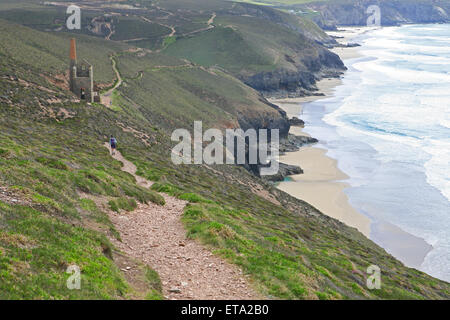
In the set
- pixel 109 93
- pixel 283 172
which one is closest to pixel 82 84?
pixel 109 93

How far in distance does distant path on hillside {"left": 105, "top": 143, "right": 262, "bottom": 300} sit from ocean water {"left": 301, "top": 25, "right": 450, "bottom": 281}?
68.1ft

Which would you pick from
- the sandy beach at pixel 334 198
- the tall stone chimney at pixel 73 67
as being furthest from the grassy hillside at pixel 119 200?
the sandy beach at pixel 334 198

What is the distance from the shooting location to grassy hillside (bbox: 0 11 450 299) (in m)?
12.9

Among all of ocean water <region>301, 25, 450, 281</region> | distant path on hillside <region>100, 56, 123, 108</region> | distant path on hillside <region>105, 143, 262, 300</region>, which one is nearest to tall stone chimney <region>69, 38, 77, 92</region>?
distant path on hillside <region>100, 56, 123, 108</region>

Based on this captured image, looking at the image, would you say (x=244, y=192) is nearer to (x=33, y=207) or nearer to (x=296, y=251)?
(x=296, y=251)

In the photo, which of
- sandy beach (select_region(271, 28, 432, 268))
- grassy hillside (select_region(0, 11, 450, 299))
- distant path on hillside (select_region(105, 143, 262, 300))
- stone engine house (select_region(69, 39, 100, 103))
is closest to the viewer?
grassy hillside (select_region(0, 11, 450, 299))

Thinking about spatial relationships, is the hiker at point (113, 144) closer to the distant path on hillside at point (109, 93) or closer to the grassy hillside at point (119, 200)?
the grassy hillside at point (119, 200)

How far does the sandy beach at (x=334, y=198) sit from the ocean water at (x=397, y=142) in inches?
24.2

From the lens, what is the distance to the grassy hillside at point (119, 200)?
42.2ft

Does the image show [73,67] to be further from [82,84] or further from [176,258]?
[176,258]

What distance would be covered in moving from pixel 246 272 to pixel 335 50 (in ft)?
542

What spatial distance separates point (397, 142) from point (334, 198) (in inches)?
877

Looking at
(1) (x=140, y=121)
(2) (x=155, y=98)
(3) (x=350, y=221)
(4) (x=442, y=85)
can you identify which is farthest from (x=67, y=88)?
(4) (x=442, y=85)

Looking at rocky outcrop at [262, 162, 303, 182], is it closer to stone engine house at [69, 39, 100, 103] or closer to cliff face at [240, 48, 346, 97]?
stone engine house at [69, 39, 100, 103]
